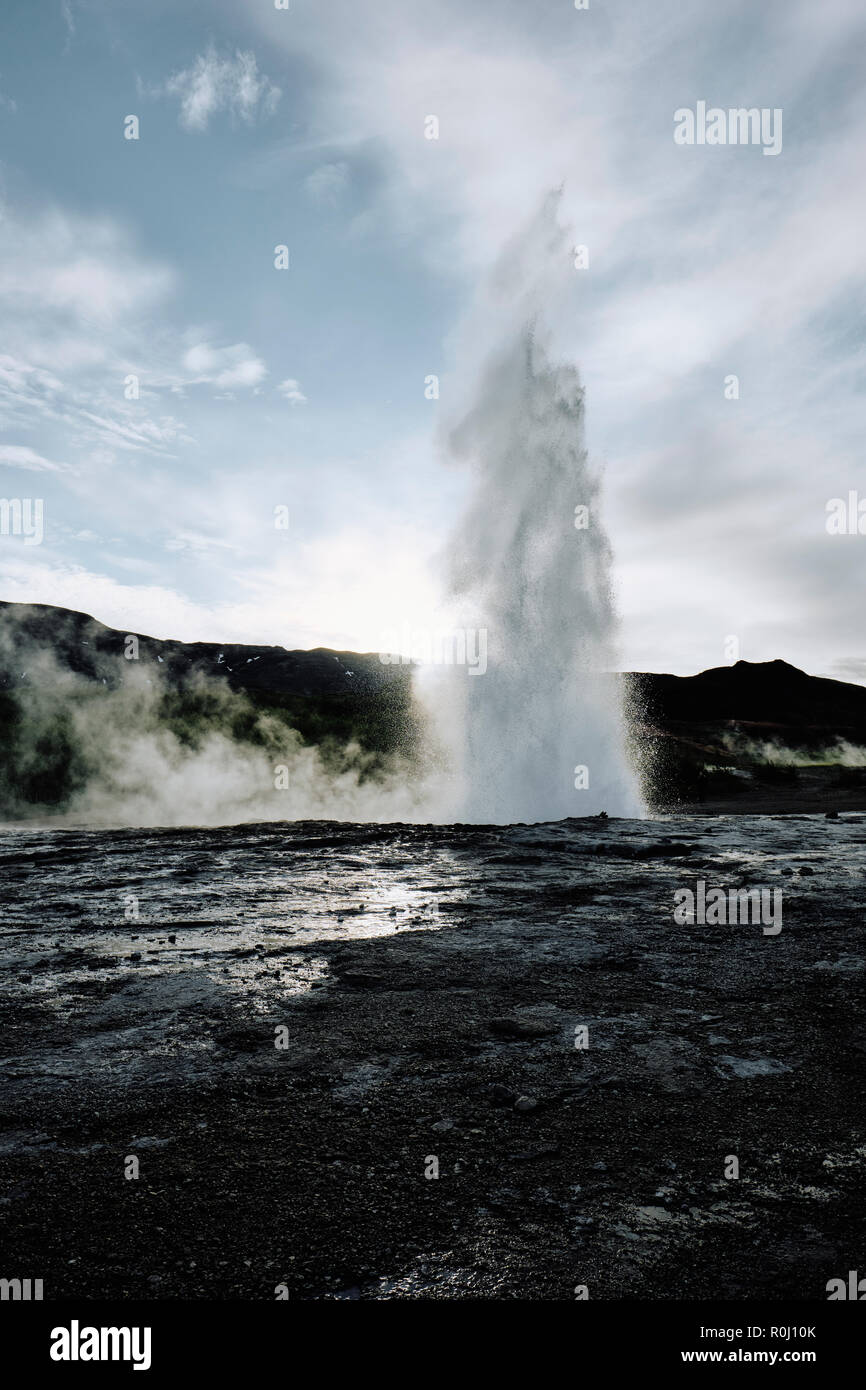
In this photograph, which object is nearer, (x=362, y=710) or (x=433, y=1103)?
(x=433, y=1103)

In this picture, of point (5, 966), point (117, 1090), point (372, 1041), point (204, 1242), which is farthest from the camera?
point (5, 966)

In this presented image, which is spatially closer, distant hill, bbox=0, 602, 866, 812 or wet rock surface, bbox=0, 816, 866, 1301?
wet rock surface, bbox=0, 816, 866, 1301

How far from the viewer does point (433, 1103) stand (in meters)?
3.19

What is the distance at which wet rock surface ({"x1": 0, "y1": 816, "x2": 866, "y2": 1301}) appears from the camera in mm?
2236

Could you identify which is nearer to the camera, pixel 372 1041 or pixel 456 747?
pixel 372 1041

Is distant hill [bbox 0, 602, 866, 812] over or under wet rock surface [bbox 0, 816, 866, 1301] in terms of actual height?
over

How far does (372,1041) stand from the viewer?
12.8 feet

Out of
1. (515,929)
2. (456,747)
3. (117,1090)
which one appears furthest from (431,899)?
(456,747)

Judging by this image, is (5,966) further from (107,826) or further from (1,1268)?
(107,826)

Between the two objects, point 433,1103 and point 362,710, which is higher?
point 362,710

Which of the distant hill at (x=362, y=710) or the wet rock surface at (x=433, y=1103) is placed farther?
the distant hill at (x=362, y=710)

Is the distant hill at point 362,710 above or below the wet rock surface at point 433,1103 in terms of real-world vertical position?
above

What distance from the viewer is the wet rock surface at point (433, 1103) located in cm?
224
